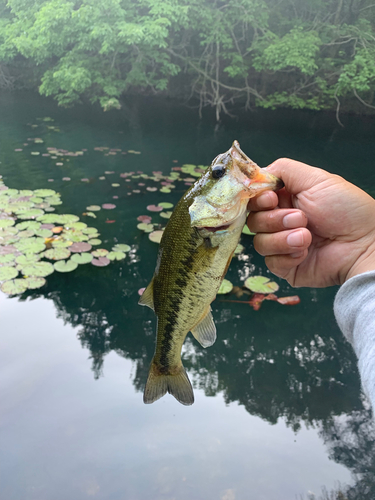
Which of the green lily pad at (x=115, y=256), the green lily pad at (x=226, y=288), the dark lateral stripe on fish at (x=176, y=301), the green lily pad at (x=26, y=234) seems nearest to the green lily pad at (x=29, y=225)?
the green lily pad at (x=26, y=234)

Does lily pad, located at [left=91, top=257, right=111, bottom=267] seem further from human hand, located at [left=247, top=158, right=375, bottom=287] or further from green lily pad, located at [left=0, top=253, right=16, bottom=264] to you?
human hand, located at [left=247, top=158, right=375, bottom=287]

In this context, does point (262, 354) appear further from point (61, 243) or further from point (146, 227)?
point (61, 243)

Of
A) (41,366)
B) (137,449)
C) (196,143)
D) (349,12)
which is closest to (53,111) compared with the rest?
(196,143)

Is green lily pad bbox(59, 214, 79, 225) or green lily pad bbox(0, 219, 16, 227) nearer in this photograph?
green lily pad bbox(0, 219, 16, 227)

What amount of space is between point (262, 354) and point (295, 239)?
2.12 metres

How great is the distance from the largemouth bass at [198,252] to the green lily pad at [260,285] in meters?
2.45

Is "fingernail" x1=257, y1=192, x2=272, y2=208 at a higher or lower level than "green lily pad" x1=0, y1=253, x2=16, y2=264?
higher

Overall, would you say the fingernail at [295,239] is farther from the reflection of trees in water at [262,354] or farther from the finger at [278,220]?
the reflection of trees in water at [262,354]

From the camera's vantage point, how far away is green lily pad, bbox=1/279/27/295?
129 inches

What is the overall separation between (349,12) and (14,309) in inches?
537

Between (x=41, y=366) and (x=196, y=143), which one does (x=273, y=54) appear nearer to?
(x=196, y=143)

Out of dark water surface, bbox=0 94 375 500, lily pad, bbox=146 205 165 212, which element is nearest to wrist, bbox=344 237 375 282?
dark water surface, bbox=0 94 375 500

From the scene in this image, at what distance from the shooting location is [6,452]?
7.49ft

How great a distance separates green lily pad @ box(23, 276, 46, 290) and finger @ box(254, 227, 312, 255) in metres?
2.62
